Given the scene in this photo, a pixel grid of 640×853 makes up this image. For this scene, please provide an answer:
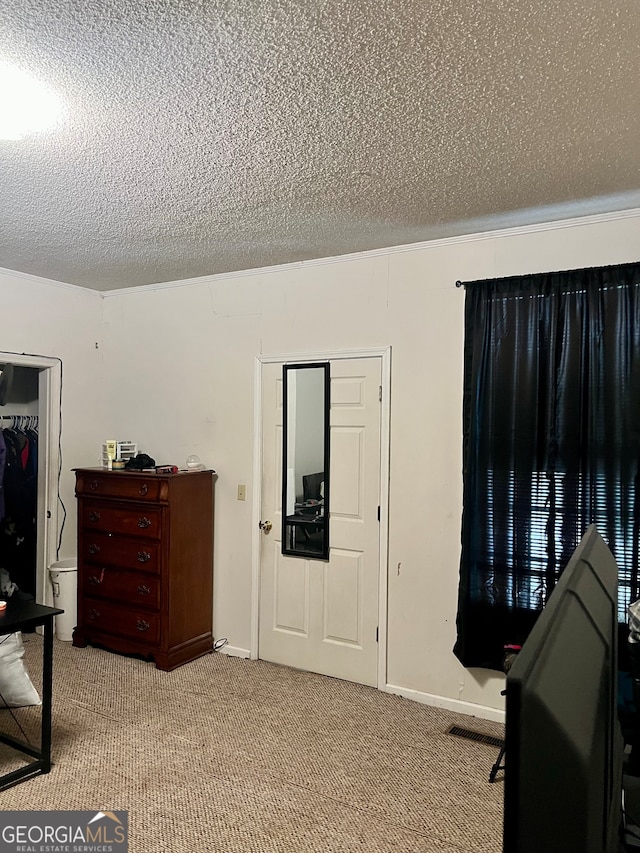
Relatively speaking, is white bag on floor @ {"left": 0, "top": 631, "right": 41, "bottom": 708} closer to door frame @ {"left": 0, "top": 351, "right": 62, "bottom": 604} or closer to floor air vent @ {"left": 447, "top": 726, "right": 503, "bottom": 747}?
door frame @ {"left": 0, "top": 351, "right": 62, "bottom": 604}

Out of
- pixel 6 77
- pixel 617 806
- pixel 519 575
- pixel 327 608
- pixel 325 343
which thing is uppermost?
pixel 6 77

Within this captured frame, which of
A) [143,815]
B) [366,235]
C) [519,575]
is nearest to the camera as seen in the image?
[143,815]

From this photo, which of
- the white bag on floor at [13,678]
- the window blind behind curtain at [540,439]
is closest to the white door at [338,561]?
the window blind behind curtain at [540,439]

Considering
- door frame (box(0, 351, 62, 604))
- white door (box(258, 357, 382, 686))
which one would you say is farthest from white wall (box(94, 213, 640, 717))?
door frame (box(0, 351, 62, 604))

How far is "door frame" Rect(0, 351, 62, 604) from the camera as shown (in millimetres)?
4629

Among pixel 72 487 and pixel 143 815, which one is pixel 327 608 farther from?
pixel 72 487

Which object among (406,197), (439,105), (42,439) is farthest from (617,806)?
(42,439)

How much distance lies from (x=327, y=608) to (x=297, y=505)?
2.24 feet

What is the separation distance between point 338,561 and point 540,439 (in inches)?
58.7

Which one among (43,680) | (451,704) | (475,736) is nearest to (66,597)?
(43,680)

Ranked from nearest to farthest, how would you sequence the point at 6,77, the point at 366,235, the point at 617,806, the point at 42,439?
the point at 617,806 → the point at 6,77 → the point at 366,235 → the point at 42,439

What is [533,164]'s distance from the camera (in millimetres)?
2502

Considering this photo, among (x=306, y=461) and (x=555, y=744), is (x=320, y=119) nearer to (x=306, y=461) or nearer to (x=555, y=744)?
(x=555, y=744)

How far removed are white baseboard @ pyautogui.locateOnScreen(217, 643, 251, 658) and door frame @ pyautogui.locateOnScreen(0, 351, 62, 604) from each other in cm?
139
